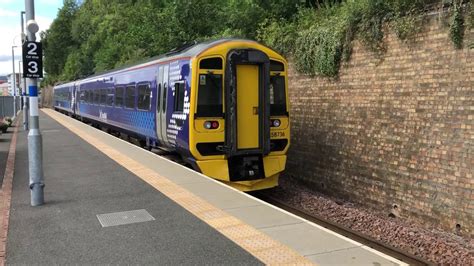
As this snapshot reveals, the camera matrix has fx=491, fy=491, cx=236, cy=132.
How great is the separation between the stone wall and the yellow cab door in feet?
8.56

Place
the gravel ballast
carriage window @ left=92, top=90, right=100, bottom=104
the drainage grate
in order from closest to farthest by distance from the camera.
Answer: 1. the drainage grate
2. the gravel ballast
3. carriage window @ left=92, top=90, right=100, bottom=104

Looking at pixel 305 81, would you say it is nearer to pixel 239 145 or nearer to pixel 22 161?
pixel 239 145

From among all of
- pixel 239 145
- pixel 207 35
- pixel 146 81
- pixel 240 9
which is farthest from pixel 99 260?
pixel 207 35

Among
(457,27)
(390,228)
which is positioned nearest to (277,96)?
(390,228)

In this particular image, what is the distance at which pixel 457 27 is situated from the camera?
28.3 feet

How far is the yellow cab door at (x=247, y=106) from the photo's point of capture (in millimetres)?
10125

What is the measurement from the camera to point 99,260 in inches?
193

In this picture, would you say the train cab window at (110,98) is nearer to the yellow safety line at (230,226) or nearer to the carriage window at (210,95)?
the carriage window at (210,95)

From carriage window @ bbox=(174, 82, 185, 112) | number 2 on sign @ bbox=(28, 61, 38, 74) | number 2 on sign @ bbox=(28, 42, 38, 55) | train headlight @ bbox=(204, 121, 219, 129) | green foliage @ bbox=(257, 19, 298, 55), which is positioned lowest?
train headlight @ bbox=(204, 121, 219, 129)

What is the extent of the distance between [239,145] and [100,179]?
2858 mm

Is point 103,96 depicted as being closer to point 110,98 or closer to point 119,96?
point 110,98

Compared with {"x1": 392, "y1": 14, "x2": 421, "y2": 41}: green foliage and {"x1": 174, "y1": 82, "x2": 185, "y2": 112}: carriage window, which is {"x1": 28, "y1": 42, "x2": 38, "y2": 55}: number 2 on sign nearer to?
{"x1": 174, "y1": 82, "x2": 185, "y2": 112}: carriage window

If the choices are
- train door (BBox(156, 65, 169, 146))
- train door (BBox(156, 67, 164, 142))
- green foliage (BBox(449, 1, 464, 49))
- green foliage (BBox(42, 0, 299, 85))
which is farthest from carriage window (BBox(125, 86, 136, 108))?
green foliage (BBox(449, 1, 464, 49))

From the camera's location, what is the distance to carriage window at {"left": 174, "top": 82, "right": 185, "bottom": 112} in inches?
410
